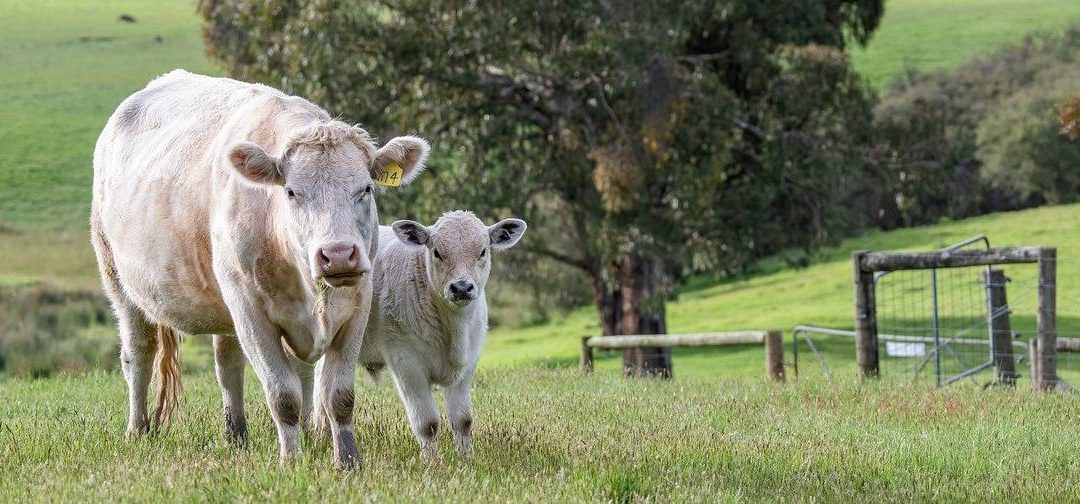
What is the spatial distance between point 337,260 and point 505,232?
221 centimetres

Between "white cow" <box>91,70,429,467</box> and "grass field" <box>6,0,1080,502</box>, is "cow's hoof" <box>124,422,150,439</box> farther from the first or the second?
"grass field" <box>6,0,1080,502</box>

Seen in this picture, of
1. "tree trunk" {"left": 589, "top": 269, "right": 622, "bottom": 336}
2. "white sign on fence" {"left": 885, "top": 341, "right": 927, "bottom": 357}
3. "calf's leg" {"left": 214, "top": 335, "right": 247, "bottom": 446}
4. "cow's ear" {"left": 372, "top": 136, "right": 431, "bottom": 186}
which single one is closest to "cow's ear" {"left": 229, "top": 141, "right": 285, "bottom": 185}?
"cow's ear" {"left": 372, "top": 136, "right": 431, "bottom": 186}

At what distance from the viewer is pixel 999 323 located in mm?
15414

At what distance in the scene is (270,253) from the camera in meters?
6.46

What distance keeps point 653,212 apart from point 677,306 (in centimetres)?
2284

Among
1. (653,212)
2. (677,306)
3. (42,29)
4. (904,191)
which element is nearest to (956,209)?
(677,306)

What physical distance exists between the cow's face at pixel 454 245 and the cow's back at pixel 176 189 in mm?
1105

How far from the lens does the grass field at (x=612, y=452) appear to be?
5.84m

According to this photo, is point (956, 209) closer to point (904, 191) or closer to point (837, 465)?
point (904, 191)

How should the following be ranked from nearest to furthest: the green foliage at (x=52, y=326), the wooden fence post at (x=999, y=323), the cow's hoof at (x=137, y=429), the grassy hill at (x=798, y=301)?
the cow's hoof at (x=137, y=429) → the wooden fence post at (x=999, y=323) → the green foliage at (x=52, y=326) → the grassy hill at (x=798, y=301)

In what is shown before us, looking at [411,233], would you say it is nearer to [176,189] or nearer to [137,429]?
[176,189]

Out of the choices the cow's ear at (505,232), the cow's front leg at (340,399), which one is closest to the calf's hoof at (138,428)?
the cow's front leg at (340,399)

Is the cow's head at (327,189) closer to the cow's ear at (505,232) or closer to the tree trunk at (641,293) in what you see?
the cow's ear at (505,232)

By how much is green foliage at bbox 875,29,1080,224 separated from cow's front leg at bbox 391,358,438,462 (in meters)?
30.9
